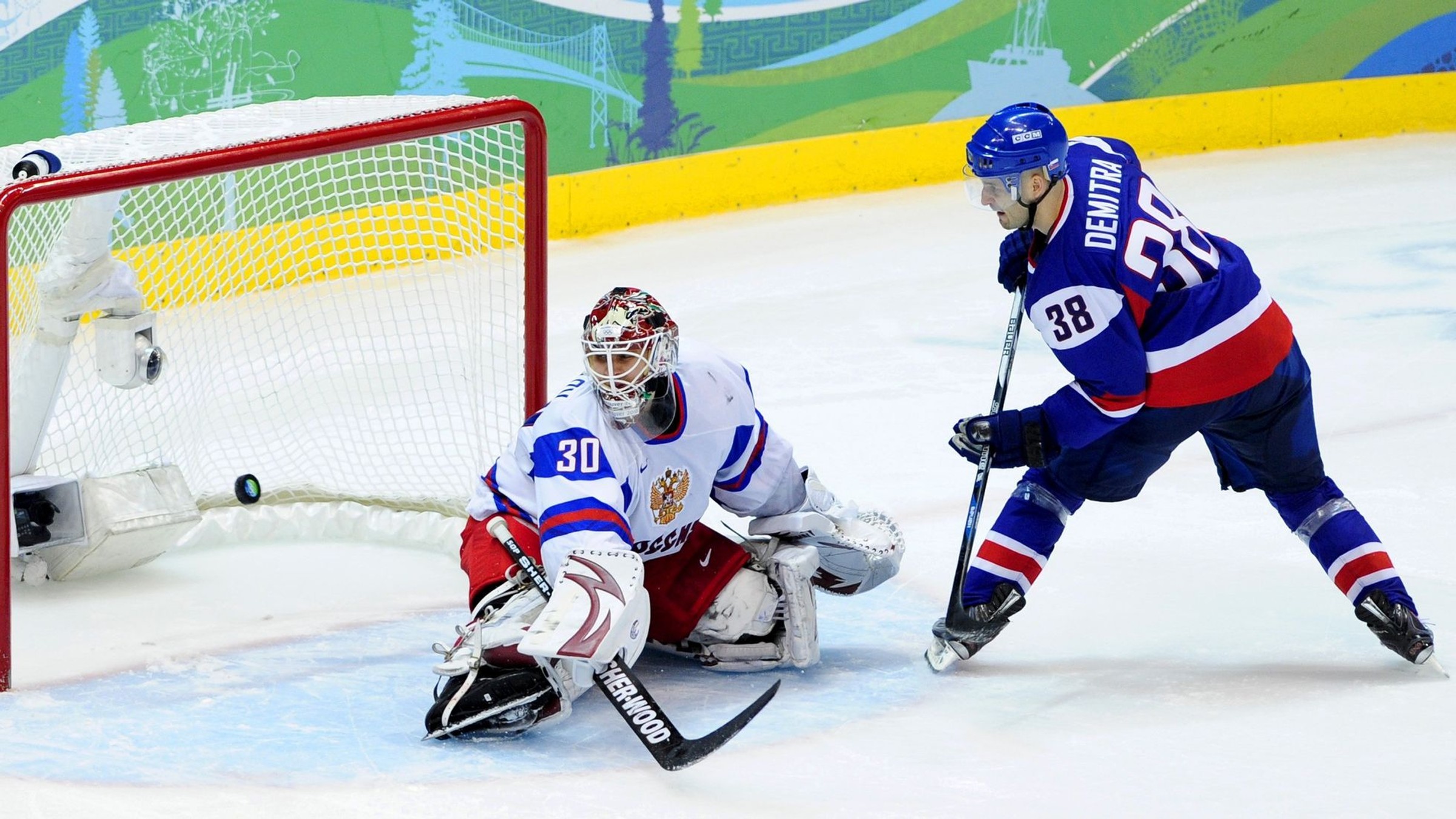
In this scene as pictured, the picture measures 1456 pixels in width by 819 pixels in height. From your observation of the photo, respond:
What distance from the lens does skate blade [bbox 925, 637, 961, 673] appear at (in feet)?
8.82

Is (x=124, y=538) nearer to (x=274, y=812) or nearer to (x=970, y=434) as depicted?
(x=274, y=812)

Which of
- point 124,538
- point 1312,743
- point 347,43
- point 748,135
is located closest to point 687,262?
point 748,135

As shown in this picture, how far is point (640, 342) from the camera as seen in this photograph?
2359mm

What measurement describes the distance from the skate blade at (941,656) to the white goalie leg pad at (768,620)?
19cm

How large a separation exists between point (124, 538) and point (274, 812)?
3.91 ft

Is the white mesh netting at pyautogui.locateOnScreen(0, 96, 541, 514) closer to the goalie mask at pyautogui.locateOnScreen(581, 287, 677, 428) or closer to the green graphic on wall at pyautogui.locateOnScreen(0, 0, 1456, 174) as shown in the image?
the goalie mask at pyautogui.locateOnScreen(581, 287, 677, 428)

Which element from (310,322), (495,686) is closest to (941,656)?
(495,686)

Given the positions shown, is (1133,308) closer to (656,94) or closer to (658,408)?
(658,408)

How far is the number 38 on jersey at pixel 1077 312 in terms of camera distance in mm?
2418

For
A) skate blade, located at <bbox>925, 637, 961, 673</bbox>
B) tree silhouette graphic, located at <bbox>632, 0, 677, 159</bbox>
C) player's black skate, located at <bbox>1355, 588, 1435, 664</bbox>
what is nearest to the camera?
player's black skate, located at <bbox>1355, 588, 1435, 664</bbox>

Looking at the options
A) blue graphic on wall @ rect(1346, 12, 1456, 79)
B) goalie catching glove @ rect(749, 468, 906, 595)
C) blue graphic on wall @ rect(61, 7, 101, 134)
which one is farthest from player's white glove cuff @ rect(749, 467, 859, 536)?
blue graphic on wall @ rect(1346, 12, 1456, 79)

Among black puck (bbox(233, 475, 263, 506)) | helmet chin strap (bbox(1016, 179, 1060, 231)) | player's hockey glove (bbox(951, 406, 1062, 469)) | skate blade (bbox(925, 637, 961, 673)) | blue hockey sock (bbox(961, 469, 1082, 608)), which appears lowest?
black puck (bbox(233, 475, 263, 506))

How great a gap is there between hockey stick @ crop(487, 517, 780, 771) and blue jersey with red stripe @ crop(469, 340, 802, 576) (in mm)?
177

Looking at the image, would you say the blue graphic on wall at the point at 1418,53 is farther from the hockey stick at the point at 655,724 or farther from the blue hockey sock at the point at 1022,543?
the hockey stick at the point at 655,724
